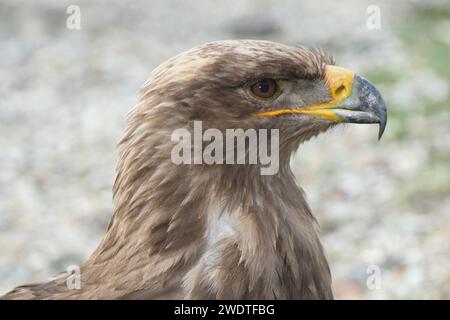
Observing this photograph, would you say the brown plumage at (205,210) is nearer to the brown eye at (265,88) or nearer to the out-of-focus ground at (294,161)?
the brown eye at (265,88)

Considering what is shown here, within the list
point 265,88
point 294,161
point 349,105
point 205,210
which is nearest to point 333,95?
point 349,105

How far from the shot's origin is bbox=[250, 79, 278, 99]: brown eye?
12.4 ft

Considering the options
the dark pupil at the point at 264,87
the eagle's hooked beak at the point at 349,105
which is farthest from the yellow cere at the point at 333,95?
the dark pupil at the point at 264,87

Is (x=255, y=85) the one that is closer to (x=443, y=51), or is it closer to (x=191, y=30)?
(x=443, y=51)

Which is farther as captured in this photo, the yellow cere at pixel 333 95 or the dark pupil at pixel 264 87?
the yellow cere at pixel 333 95

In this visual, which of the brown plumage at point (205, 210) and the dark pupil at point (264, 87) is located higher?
the dark pupil at point (264, 87)

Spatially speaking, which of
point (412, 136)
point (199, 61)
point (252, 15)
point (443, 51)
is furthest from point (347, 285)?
point (252, 15)

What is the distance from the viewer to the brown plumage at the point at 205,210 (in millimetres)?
3584

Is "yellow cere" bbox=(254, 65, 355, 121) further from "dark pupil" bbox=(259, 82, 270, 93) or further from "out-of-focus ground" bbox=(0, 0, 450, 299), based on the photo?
Answer: "out-of-focus ground" bbox=(0, 0, 450, 299)

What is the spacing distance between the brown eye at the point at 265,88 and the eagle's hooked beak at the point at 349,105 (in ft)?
0.22

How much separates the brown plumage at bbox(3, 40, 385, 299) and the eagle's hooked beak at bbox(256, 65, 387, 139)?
0.13 feet

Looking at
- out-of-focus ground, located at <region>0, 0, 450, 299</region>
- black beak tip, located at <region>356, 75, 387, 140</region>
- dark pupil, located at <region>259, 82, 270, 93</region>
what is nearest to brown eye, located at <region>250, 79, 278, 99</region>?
dark pupil, located at <region>259, 82, 270, 93</region>

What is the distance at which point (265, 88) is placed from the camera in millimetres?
3787

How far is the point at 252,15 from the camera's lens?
35.4ft
